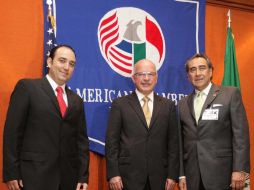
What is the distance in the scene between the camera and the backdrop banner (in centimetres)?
358

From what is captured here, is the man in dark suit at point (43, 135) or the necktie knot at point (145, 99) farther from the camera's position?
the necktie knot at point (145, 99)

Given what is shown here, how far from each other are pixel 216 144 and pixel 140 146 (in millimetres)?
581

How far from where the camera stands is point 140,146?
2980 mm

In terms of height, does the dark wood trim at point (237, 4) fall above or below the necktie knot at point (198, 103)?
above

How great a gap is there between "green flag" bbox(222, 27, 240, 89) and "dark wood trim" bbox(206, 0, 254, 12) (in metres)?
0.49

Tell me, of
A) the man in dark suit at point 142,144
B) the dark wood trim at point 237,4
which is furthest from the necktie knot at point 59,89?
the dark wood trim at point 237,4

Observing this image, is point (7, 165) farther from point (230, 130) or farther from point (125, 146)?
point (230, 130)

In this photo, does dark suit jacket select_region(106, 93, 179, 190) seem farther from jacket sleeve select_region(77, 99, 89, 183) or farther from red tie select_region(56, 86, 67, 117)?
red tie select_region(56, 86, 67, 117)

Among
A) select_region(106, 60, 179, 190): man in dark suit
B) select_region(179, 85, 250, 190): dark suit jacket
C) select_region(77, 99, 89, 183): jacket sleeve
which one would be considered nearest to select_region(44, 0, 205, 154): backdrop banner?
select_region(106, 60, 179, 190): man in dark suit

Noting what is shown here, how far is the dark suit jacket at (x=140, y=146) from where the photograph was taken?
2.96 metres

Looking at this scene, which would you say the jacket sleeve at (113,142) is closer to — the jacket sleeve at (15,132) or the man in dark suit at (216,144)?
the man in dark suit at (216,144)

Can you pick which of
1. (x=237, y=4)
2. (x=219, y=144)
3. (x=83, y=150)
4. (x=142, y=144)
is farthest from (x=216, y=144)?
(x=237, y=4)

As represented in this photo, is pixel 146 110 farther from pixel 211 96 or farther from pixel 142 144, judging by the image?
pixel 211 96

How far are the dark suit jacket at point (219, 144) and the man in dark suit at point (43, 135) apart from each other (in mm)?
890
